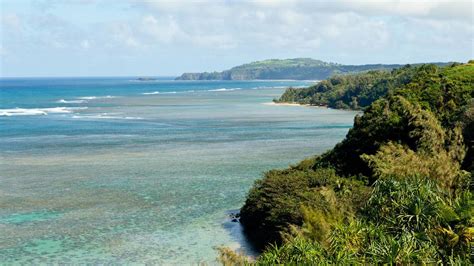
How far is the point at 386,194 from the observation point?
1077 inches

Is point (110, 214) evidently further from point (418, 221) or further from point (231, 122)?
point (231, 122)

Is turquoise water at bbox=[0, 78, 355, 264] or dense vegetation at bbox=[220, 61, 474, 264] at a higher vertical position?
dense vegetation at bbox=[220, 61, 474, 264]

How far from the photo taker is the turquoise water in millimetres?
36844

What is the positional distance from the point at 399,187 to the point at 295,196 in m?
11.4

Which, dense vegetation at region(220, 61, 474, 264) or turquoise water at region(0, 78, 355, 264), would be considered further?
turquoise water at region(0, 78, 355, 264)

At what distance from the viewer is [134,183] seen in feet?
178

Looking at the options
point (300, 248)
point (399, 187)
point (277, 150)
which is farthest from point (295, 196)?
point (277, 150)

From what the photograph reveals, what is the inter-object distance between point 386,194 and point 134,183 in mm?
31023

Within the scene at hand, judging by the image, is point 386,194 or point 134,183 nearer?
point 386,194

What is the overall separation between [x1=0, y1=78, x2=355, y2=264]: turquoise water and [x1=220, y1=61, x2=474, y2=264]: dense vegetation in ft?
14.1

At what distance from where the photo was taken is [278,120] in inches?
4488

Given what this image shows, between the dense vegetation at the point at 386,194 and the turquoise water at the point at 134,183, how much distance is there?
14.1 feet

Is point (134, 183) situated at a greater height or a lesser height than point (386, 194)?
lesser

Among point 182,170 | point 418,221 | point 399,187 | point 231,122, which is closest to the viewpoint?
point 418,221
